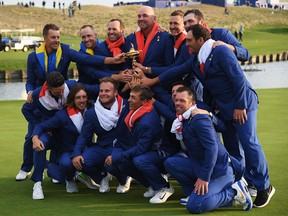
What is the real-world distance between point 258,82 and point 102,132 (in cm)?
2454

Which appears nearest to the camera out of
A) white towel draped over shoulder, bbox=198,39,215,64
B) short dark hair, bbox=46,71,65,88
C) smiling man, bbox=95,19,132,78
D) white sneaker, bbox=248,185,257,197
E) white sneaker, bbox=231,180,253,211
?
white sneaker, bbox=231,180,253,211

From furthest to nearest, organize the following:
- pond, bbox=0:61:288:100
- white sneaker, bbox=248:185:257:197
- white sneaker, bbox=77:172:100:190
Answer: pond, bbox=0:61:288:100 < white sneaker, bbox=77:172:100:190 < white sneaker, bbox=248:185:257:197

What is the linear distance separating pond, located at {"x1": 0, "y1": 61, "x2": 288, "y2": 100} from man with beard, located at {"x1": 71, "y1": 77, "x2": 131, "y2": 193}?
16.8 meters

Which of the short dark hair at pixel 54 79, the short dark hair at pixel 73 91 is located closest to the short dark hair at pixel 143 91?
the short dark hair at pixel 73 91

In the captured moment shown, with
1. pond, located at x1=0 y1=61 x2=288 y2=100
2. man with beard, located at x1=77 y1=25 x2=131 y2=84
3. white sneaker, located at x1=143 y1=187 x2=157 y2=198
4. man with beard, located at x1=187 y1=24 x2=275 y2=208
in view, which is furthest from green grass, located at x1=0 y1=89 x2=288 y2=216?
pond, located at x1=0 y1=61 x2=288 y2=100

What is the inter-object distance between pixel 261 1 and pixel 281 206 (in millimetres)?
160519

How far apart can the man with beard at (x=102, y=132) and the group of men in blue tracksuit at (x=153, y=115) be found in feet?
0.04

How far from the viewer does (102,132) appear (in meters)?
7.01

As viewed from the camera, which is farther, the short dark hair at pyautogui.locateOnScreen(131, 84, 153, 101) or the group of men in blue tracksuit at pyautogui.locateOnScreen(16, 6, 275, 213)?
the short dark hair at pyautogui.locateOnScreen(131, 84, 153, 101)

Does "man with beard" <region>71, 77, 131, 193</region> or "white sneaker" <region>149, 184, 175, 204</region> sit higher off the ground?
"man with beard" <region>71, 77, 131, 193</region>

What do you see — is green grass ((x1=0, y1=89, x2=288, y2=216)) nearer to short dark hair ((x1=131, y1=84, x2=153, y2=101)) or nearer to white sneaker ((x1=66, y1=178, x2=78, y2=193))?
white sneaker ((x1=66, y1=178, x2=78, y2=193))

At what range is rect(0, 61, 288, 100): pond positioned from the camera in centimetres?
2640

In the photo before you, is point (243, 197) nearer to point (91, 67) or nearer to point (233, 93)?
point (233, 93)

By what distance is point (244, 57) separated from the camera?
6.85 m
